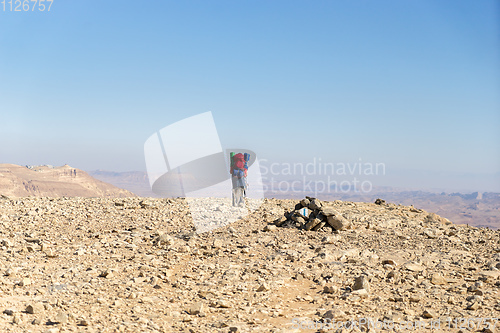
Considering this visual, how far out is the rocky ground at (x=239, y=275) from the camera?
628 cm

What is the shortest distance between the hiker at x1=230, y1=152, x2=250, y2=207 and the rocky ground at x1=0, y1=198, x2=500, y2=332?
324 centimetres

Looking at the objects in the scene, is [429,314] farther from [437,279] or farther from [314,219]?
[314,219]

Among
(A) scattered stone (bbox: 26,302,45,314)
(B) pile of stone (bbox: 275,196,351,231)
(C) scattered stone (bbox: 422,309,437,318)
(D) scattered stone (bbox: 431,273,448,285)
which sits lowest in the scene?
(C) scattered stone (bbox: 422,309,437,318)

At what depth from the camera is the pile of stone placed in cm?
1191

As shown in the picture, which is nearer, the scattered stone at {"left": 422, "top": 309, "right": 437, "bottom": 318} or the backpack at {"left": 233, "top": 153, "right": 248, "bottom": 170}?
the scattered stone at {"left": 422, "top": 309, "right": 437, "bottom": 318}

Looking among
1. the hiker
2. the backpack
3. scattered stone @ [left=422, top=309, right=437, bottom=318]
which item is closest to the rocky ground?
scattered stone @ [left=422, top=309, right=437, bottom=318]

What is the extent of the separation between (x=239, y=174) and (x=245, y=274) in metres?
8.43

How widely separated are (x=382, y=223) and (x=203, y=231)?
19.9ft

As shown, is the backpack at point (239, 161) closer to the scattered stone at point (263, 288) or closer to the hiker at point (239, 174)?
the hiker at point (239, 174)

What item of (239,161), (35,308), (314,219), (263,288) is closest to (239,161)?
(239,161)

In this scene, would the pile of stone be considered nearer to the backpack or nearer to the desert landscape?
the desert landscape

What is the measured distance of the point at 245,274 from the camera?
823cm

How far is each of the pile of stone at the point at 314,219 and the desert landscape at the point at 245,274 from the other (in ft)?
0.13

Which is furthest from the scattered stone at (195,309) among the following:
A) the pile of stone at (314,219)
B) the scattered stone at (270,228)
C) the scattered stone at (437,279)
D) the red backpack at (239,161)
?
the red backpack at (239,161)
